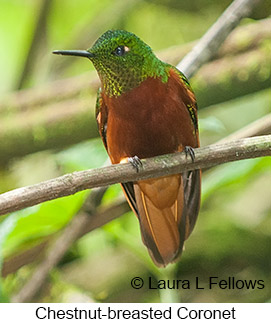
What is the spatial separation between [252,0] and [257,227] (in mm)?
969

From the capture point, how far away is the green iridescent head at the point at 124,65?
2.01m

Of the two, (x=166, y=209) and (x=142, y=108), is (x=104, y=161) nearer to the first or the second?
(x=166, y=209)

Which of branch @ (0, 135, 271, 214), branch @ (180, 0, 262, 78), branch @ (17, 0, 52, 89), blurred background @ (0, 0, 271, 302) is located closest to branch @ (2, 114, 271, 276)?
blurred background @ (0, 0, 271, 302)

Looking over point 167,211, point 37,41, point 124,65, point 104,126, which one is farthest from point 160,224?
point 37,41

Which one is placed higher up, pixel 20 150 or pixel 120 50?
pixel 120 50

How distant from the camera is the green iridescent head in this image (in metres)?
2.01

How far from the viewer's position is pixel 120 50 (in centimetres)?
203

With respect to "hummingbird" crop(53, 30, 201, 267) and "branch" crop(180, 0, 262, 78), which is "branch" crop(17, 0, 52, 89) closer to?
"hummingbird" crop(53, 30, 201, 267)

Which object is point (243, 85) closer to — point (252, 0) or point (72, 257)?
point (252, 0)

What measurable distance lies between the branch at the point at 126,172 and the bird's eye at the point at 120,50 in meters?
0.43

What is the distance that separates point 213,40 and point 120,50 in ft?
1.14

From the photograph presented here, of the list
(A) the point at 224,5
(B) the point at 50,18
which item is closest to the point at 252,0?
(A) the point at 224,5

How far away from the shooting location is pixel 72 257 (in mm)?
2570

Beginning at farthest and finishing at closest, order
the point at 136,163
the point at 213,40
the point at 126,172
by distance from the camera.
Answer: the point at 213,40 → the point at 136,163 → the point at 126,172
